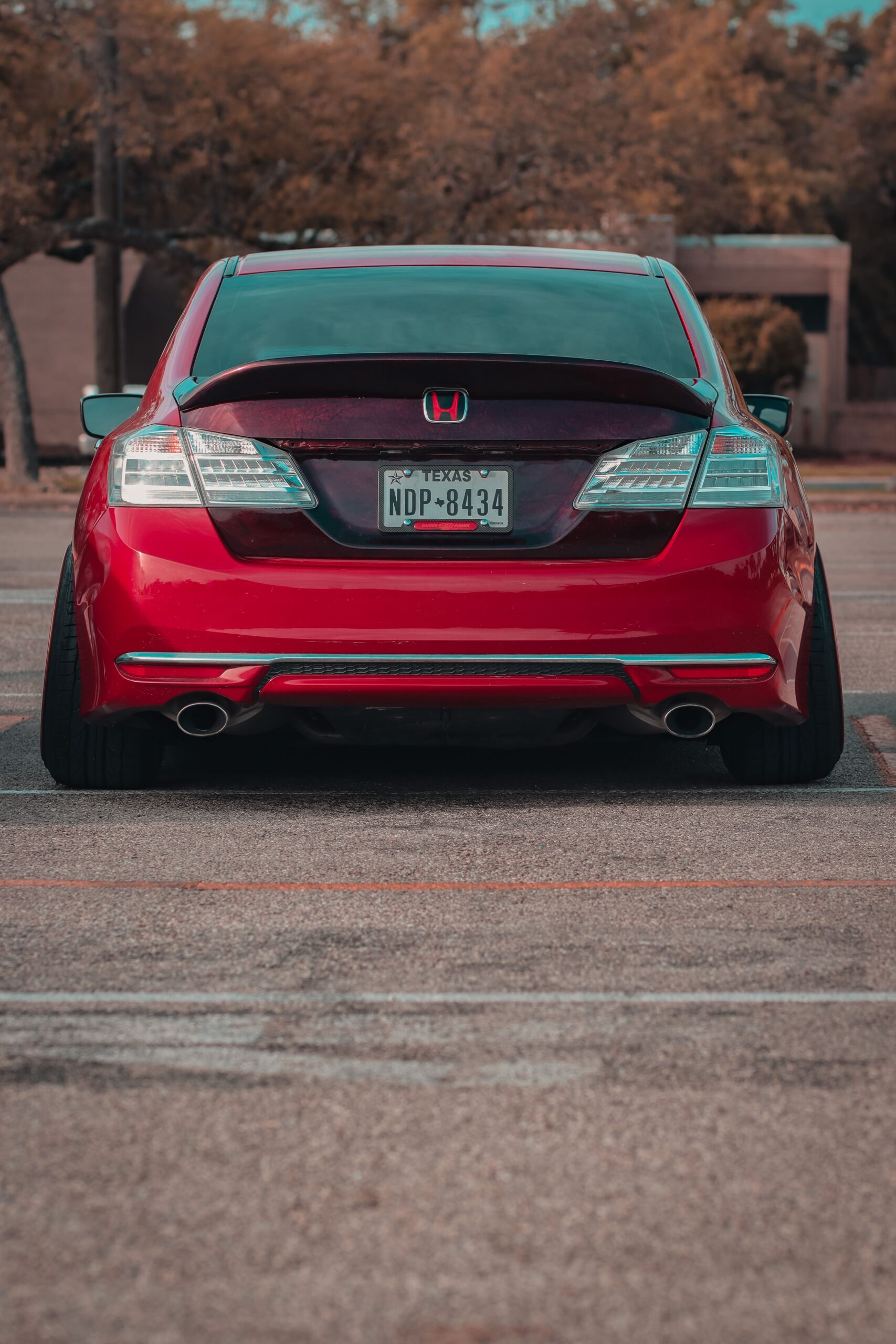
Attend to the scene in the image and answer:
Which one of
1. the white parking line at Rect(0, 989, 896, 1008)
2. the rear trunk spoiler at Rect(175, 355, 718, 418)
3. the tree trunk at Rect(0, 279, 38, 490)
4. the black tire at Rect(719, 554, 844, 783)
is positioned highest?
the rear trunk spoiler at Rect(175, 355, 718, 418)

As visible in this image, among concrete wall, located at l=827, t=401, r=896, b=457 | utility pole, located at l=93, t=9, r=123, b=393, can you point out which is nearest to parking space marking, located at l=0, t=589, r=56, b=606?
utility pole, located at l=93, t=9, r=123, b=393

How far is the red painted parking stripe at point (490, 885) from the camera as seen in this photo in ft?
14.4

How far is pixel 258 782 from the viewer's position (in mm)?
5820

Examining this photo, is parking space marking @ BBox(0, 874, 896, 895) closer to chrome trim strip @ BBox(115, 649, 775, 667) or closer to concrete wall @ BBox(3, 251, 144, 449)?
chrome trim strip @ BBox(115, 649, 775, 667)

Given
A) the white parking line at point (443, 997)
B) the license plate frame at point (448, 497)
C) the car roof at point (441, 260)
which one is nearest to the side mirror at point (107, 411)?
the car roof at point (441, 260)

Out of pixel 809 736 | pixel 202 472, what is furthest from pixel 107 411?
pixel 809 736

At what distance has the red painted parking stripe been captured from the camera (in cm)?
440

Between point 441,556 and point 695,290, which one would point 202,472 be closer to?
point 441,556

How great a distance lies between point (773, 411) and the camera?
263 inches

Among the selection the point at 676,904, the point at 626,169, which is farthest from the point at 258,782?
the point at 626,169

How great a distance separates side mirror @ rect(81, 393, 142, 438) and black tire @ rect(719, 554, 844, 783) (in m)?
2.20

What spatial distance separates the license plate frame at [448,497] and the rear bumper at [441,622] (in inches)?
3.9

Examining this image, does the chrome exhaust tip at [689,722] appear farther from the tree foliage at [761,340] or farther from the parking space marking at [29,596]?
the tree foliage at [761,340]

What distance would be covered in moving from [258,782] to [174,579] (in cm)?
94
